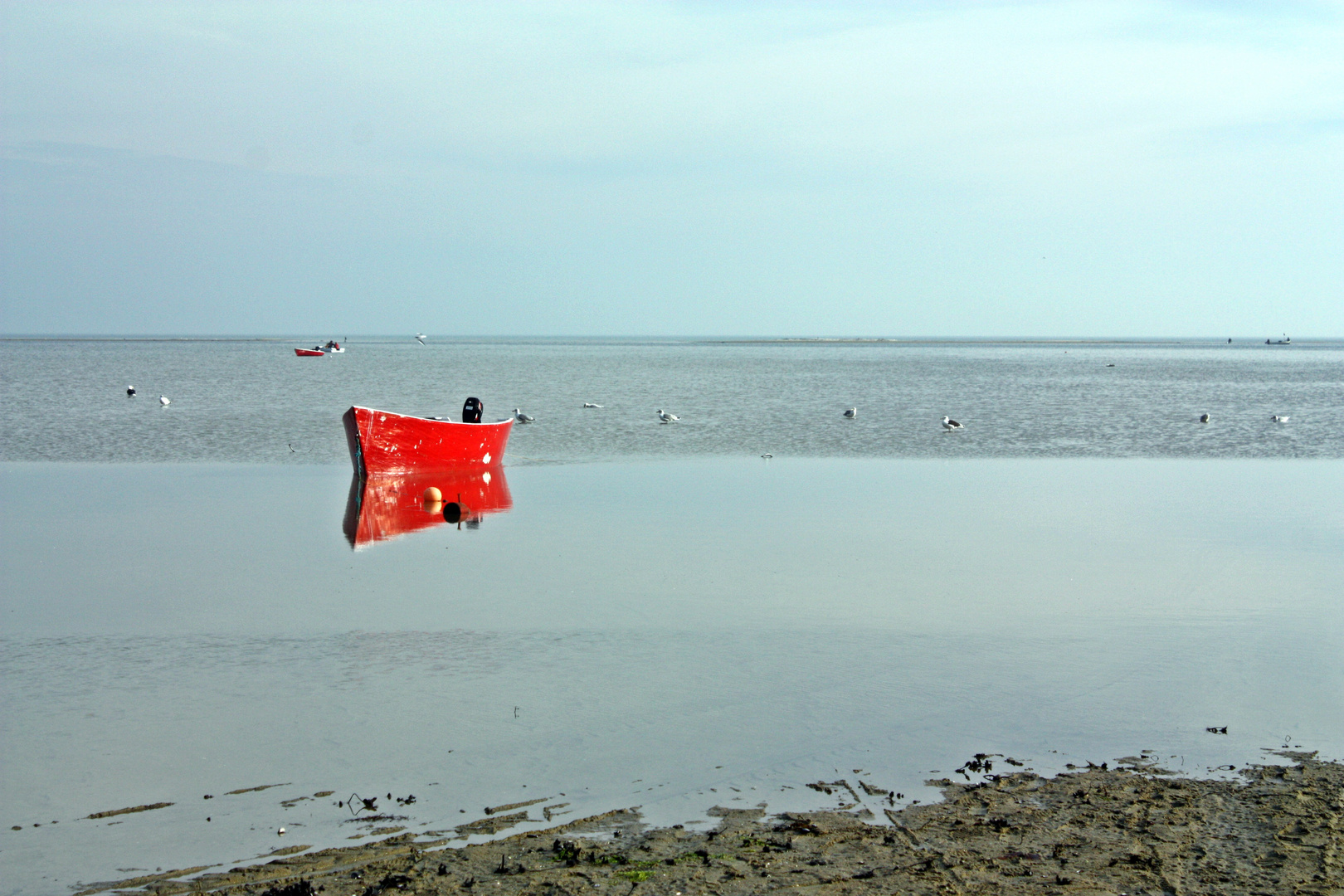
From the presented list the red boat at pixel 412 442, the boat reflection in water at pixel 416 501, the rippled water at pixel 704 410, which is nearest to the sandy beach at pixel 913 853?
the boat reflection in water at pixel 416 501

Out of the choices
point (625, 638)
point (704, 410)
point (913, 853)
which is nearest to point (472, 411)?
point (625, 638)

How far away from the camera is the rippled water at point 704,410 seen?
88.1 feet

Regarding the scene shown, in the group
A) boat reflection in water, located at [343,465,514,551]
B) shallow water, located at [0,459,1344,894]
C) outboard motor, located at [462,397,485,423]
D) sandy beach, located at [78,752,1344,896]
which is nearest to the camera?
A: sandy beach, located at [78,752,1344,896]

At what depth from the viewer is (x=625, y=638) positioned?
31.9ft

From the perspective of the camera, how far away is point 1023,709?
7801 millimetres

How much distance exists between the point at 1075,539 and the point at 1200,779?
8.36 metres

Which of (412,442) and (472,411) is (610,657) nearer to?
(412,442)

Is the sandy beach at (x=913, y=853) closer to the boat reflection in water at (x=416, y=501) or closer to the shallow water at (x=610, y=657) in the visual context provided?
the shallow water at (x=610, y=657)

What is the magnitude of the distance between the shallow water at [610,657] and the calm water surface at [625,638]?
0.04 m

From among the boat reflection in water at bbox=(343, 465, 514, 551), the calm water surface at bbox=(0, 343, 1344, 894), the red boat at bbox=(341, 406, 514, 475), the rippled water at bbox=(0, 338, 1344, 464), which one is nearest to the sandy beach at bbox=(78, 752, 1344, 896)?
the calm water surface at bbox=(0, 343, 1344, 894)

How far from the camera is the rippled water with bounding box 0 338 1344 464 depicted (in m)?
26.9

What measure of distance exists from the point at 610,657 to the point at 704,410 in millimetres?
31278

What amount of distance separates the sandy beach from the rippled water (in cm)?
1906

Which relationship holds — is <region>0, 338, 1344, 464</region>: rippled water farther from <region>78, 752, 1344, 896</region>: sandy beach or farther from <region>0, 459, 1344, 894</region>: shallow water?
<region>78, 752, 1344, 896</region>: sandy beach
